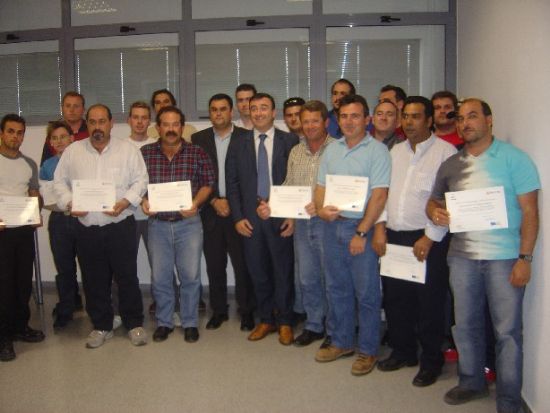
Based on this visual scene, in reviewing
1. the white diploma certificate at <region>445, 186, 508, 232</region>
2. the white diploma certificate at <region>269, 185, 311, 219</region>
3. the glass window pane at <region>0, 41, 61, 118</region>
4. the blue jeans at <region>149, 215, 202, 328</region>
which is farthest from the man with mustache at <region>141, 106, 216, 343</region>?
the glass window pane at <region>0, 41, 61, 118</region>

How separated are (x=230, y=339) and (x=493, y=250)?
205 centimetres

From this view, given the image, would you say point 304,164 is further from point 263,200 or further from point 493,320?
point 493,320

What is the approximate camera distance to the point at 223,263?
13.4 feet

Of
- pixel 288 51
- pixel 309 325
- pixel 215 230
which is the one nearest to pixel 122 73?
pixel 288 51

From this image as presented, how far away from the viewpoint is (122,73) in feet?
17.8

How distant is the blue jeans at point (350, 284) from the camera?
9.86 ft

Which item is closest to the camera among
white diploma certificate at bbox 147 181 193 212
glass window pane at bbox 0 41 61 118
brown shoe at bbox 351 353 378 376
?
brown shoe at bbox 351 353 378 376

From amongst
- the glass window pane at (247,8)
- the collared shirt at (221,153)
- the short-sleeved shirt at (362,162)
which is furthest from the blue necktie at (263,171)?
the glass window pane at (247,8)

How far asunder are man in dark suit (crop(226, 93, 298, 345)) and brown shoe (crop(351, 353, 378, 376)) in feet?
2.04

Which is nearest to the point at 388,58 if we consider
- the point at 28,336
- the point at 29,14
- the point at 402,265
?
the point at 402,265

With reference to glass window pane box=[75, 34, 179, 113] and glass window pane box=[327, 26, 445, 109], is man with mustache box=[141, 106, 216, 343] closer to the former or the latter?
glass window pane box=[75, 34, 179, 113]

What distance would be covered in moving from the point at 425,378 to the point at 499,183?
4.03ft

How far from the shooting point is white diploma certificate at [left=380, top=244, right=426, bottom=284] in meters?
2.83

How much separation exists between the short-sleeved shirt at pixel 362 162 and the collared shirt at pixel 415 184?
8cm
